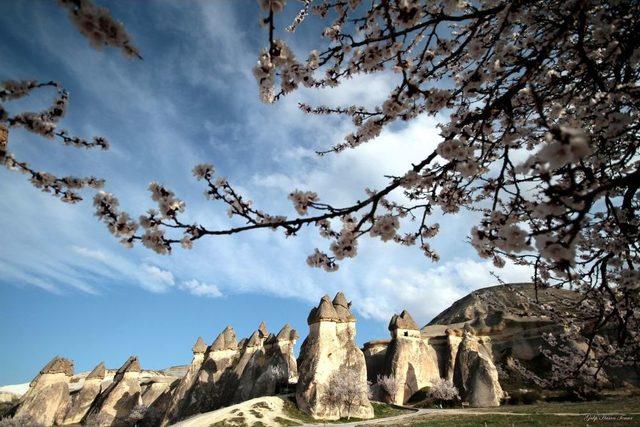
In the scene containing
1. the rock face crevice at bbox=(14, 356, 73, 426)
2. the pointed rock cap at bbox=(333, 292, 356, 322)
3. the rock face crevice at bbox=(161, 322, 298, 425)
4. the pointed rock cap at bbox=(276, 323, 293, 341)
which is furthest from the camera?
the rock face crevice at bbox=(14, 356, 73, 426)

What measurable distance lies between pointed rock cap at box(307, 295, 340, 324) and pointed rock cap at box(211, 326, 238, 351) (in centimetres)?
1164

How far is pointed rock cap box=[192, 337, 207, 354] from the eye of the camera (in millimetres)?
39491

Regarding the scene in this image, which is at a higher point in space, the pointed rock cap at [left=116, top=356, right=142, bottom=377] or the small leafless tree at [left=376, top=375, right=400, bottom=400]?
the pointed rock cap at [left=116, top=356, right=142, bottom=377]

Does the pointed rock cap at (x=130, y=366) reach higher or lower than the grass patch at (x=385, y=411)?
higher

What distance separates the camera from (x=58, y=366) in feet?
129

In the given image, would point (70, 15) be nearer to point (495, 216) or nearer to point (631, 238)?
point (495, 216)

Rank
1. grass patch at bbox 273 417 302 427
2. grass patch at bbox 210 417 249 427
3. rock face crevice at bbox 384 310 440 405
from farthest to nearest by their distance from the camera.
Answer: rock face crevice at bbox 384 310 440 405, grass patch at bbox 273 417 302 427, grass patch at bbox 210 417 249 427

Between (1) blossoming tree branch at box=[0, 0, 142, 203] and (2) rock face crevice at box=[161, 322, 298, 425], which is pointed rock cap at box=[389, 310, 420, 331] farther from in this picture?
(1) blossoming tree branch at box=[0, 0, 142, 203]

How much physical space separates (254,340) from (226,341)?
353cm

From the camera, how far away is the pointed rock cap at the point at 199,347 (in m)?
39.5

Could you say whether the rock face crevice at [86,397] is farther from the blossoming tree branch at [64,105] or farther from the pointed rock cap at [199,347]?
the blossoming tree branch at [64,105]

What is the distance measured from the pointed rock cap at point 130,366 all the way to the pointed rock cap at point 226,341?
38.9 feet

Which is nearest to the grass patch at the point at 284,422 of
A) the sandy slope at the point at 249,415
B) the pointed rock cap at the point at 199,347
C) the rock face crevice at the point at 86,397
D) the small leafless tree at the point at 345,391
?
the sandy slope at the point at 249,415

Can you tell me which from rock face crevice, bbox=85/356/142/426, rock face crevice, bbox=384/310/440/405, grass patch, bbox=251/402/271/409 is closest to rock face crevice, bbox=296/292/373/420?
grass patch, bbox=251/402/271/409
